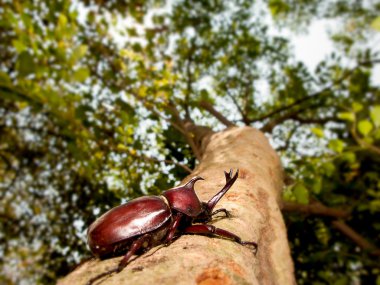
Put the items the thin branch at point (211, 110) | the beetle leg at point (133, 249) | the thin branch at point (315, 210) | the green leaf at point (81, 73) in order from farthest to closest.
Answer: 1. the thin branch at point (211, 110)
2. the thin branch at point (315, 210)
3. the green leaf at point (81, 73)
4. the beetle leg at point (133, 249)

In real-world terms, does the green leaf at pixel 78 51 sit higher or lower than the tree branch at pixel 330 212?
higher

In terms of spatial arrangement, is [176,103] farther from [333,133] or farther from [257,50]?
[333,133]

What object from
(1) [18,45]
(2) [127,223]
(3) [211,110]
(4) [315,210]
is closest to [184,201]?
(2) [127,223]

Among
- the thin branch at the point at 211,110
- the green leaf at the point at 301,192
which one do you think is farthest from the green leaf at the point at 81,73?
the thin branch at the point at 211,110

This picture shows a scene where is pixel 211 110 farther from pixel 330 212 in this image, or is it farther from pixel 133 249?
pixel 133 249

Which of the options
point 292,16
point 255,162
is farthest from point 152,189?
point 292,16

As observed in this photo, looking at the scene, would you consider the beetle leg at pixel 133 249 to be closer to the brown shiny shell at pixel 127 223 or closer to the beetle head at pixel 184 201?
the brown shiny shell at pixel 127 223
